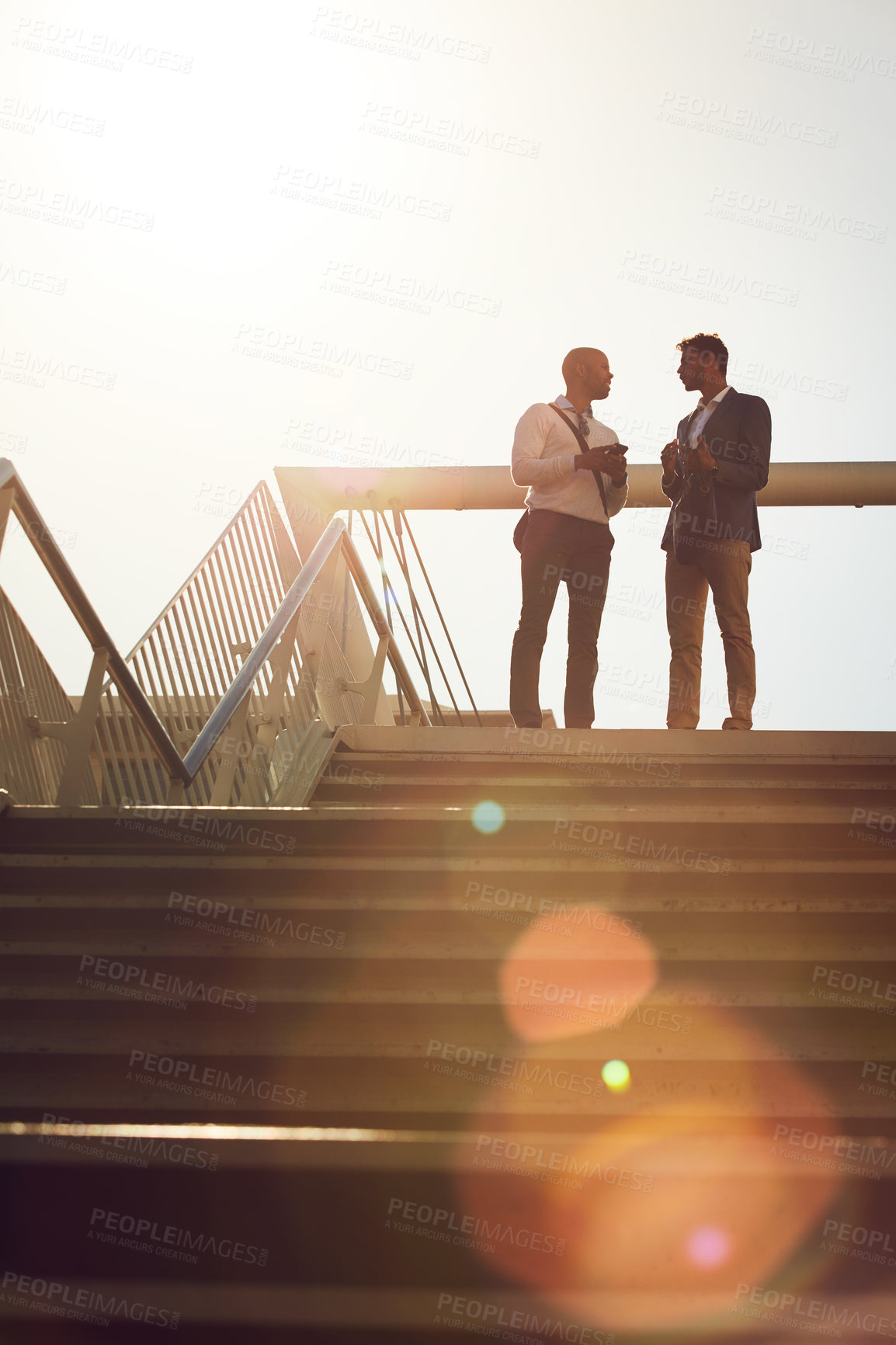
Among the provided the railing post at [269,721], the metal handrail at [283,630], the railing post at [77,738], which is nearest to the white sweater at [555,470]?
the metal handrail at [283,630]

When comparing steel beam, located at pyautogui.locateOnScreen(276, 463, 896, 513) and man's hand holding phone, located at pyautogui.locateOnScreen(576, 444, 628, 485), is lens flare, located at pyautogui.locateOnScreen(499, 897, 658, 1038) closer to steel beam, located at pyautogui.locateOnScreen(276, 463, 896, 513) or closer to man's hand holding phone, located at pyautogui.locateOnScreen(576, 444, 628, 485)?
man's hand holding phone, located at pyautogui.locateOnScreen(576, 444, 628, 485)

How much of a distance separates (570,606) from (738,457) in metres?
0.99

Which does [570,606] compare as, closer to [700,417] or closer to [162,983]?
[700,417]

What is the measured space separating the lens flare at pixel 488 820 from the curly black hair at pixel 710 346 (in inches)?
118

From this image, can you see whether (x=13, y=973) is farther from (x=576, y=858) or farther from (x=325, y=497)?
(x=325, y=497)

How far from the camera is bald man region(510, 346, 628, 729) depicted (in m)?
5.01

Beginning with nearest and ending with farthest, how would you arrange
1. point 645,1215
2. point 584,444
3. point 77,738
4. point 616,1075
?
point 645,1215, point 616,1075, point 77,738, point 584,444

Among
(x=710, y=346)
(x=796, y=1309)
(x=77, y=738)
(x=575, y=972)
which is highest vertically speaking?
(x=710, y=346)

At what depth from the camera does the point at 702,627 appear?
5.21 metres

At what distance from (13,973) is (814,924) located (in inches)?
71.7

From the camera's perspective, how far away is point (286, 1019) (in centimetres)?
240

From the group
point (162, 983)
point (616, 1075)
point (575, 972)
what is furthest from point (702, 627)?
point (162, 983)

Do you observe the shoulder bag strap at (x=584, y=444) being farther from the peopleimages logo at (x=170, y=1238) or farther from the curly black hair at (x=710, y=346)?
the peopleimages logo at (x=170, y=1238)

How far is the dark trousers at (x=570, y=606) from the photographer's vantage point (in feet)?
16.4
